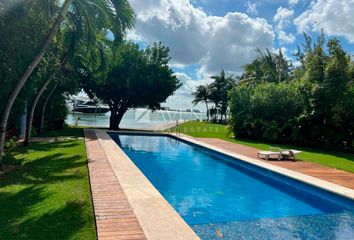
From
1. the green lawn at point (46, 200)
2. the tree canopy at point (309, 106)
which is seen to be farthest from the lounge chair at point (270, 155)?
the green lawn at point (46, 200)

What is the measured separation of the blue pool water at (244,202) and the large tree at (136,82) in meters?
11.7

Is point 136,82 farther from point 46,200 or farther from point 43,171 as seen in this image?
point 46,200

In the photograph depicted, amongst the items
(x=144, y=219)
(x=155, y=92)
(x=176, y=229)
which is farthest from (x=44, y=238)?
(x=155, y=92)

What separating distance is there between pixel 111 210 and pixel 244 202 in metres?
4.56

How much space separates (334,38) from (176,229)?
57.5 feet

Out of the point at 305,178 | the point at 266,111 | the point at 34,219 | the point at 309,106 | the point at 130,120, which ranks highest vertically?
the point at 309,106

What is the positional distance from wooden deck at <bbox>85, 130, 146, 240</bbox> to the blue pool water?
5.46 feet

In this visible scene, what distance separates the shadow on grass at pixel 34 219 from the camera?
4.78m

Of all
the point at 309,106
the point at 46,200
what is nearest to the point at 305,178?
the point at 46,200

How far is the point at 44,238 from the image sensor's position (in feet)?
15.2

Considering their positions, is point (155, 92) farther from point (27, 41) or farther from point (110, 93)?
point (27, 41)

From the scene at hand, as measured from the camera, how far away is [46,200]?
6.45 metres

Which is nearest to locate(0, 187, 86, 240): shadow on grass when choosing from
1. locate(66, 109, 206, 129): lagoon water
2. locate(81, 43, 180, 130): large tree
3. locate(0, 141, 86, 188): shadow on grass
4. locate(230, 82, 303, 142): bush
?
locate(0, 141, 86, 188): shadow on grass

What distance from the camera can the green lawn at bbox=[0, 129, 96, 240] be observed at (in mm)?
4922
